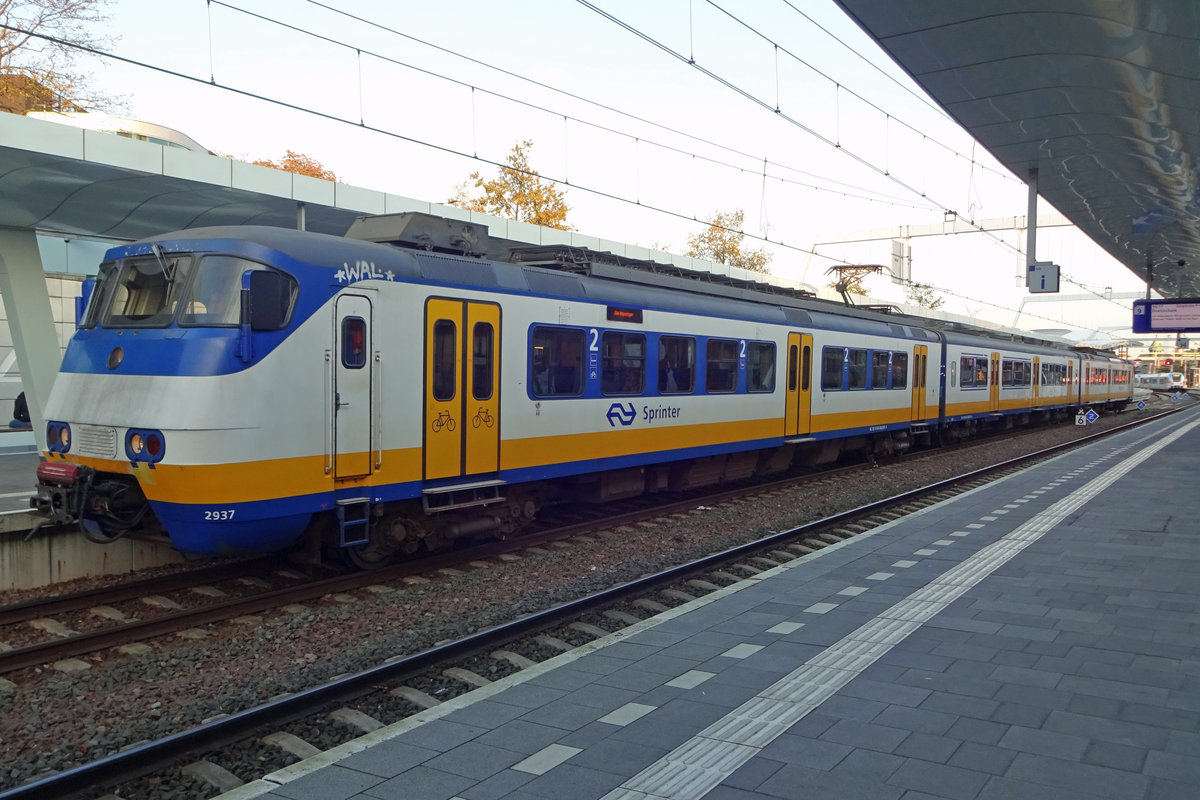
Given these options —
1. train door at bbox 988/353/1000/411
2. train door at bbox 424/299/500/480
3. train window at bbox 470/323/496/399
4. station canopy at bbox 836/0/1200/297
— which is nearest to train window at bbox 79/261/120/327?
train door at bbox 424/299/500/480

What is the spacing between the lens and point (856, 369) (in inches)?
714

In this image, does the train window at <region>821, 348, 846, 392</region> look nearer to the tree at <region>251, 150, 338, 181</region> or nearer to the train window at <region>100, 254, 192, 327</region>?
the train window at <region>100, 254, 192, 327</region>

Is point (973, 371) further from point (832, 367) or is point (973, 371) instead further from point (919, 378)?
point (832, 367)

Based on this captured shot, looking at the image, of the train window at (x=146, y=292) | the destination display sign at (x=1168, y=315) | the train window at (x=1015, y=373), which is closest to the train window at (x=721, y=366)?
the train window at (x=146, y=292)

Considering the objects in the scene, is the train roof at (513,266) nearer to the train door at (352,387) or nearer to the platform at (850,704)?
the train door at (352,387)

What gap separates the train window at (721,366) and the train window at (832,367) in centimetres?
343

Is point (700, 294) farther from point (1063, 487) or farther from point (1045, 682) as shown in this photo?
point (1045, 682)

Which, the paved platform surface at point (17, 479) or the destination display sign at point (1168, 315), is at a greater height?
the destination display sign at point (1168, 315)

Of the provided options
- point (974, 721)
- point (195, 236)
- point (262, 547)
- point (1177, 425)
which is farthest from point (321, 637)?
point (1177, 425)

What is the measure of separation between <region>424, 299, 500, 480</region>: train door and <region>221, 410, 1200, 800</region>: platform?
3152 mm

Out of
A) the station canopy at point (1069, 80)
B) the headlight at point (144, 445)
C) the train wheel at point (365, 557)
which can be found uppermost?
the station canopy at point (1069, 80)

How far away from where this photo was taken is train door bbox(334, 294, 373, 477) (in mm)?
7973

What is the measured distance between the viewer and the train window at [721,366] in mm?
13539

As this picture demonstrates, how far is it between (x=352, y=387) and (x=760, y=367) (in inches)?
333
